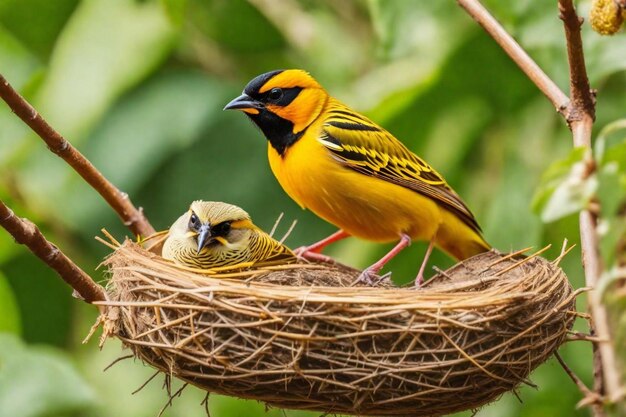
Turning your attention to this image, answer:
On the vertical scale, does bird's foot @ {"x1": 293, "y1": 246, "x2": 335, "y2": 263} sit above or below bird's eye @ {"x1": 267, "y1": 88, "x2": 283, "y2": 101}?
below

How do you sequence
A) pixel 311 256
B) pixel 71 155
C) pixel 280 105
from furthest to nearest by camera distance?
1. pixel 311 256
2. pixel 280 105
3. pixel 71 155

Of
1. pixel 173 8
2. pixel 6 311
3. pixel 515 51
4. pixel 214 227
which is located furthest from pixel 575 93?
pixel 6 311

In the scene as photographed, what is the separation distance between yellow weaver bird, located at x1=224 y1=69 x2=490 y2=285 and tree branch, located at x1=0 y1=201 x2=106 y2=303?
47.8 inches

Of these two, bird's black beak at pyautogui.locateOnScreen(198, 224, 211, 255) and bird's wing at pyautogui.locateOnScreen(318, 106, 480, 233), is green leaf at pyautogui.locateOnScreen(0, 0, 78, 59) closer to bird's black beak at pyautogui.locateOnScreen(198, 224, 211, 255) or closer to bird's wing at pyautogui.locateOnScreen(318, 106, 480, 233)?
bird's wing at pyautogui.locateOnScreen(318, 106, 480, 233)

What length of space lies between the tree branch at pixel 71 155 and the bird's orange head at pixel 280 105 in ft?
2.39

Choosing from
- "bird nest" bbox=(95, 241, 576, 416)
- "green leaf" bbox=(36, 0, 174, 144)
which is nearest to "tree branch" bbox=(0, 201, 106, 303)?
"bird nest" bbox=(95, 241, 576, 416)

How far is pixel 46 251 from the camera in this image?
3879 millimetres

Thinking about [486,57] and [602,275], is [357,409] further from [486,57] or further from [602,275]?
[486,57]

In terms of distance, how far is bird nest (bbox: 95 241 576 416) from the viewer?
3.87 meters

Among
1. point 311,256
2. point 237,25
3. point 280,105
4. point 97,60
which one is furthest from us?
point 237,25

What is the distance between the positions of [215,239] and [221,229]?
0.21 feet

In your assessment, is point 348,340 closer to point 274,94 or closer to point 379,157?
point 379,157

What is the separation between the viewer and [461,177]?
22.0 ft

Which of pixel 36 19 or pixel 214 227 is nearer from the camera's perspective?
pixel 214 227
